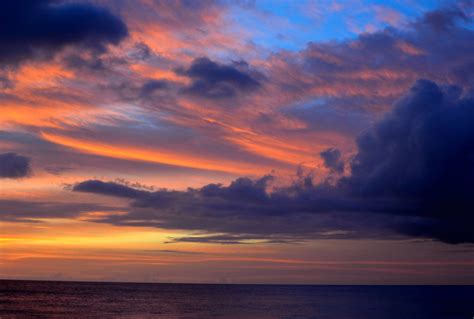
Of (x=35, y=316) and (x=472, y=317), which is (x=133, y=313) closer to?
(x=35, y=316)

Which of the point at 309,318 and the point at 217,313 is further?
the point at 217,313

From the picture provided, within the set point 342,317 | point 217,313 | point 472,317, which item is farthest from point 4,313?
point 472,317

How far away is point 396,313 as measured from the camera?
11900 cm

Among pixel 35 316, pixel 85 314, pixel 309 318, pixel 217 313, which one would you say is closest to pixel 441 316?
pixel 309 318

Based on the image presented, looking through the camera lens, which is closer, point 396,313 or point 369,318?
point 369,318

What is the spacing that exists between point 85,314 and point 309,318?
43874 mm

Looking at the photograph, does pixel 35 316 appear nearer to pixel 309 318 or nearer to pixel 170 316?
pixel 170 316

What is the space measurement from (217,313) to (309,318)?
22.1 meters

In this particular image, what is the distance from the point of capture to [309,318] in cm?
10581

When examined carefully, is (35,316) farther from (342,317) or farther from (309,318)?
(342,317)

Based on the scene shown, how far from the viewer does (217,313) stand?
119 m

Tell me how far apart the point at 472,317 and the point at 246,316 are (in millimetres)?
41971

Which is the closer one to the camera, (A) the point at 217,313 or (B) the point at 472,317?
(B) the point at 472,317

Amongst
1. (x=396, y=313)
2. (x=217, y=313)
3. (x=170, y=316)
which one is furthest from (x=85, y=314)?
(x=396, y=313)
